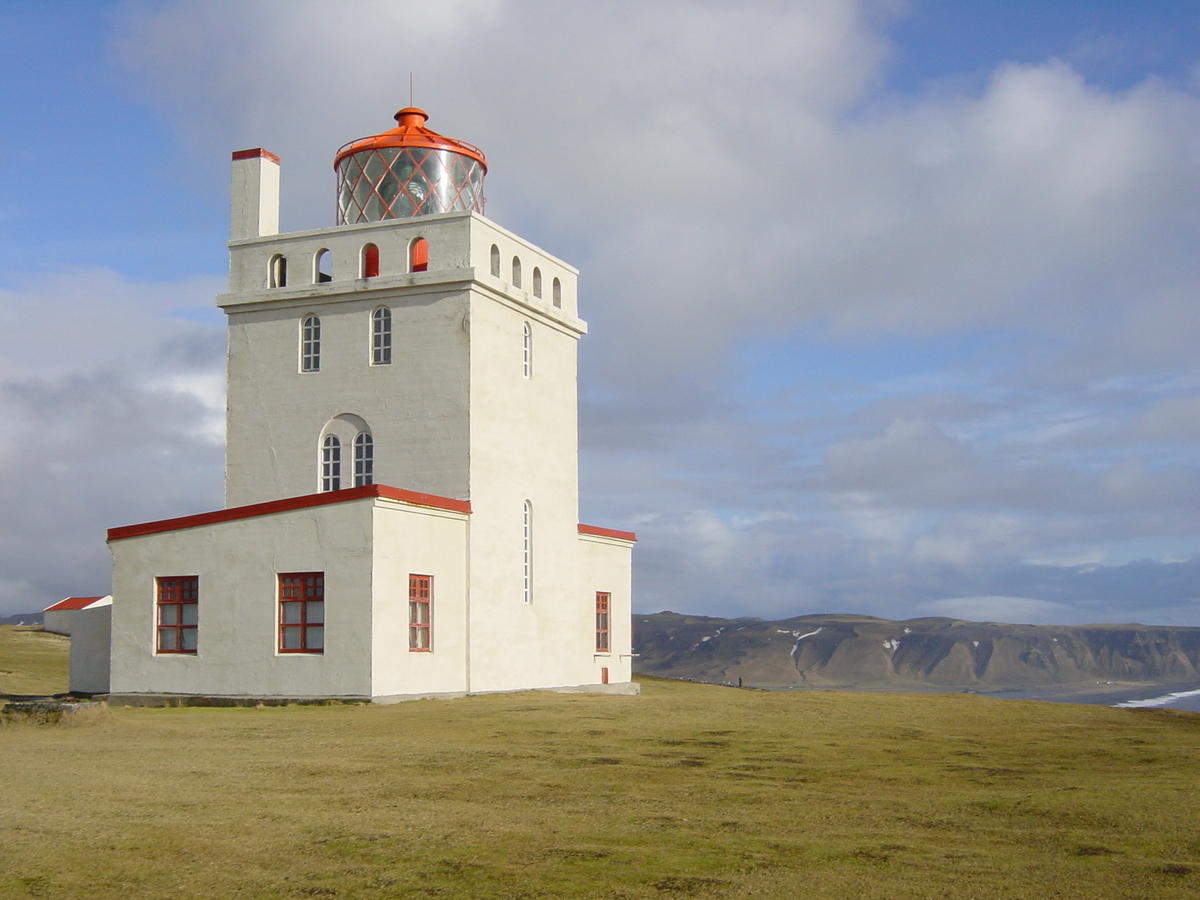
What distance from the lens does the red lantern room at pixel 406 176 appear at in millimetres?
29938

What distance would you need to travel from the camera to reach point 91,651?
1201 inches

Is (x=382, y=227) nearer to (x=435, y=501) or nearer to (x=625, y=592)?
(x=435, y=501)

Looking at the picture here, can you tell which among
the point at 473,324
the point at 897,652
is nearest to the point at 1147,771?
the point at 473,324

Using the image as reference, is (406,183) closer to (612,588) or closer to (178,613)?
(178,613)

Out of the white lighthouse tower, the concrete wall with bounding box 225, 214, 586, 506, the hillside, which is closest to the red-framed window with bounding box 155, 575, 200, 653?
the white lighthouse tower

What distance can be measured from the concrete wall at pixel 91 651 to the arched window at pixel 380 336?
890 centimetres

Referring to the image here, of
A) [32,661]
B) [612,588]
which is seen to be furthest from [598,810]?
[32,661]

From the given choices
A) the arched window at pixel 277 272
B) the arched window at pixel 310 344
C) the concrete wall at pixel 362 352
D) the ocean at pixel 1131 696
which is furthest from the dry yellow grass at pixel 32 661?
the ocean at pixel 1131 696

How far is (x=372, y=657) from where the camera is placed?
2428 centimetres

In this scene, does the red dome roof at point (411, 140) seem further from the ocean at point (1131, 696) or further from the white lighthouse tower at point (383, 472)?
the ocean at point (1131, 696)

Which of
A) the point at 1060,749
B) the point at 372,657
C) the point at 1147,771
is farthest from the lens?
the point at 372,657

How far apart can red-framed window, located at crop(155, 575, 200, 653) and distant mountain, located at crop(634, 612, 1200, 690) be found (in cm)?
14275

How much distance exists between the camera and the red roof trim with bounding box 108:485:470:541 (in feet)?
81.0

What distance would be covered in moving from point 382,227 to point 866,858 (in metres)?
22.5
